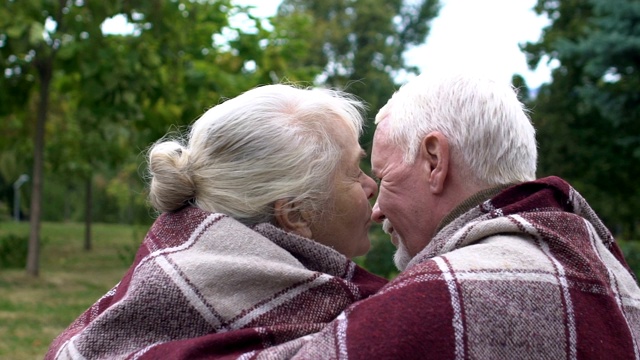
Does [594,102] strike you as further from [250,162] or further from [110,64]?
[250,162]

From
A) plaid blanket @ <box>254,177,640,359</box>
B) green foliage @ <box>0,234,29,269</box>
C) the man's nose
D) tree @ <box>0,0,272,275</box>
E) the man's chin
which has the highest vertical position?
plaid blanket @ <box>254,177,640,359</box>

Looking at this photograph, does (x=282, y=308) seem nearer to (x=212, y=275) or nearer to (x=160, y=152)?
(x=212, y=275)

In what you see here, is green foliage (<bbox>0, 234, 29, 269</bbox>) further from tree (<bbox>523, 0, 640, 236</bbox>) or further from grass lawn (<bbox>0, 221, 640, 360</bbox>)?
tree (<bbox>523, 0, 640, 236</bbox>)

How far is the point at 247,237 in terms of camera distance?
1.90 m

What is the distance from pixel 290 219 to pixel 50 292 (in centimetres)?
878

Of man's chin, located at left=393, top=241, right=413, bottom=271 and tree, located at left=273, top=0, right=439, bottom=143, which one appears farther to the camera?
tree, located at left=273, top=0, right=439, bottom=143

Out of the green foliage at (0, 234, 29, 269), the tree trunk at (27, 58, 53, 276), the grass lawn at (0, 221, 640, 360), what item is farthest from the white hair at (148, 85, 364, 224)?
the green foliage at (0, 234, 29, 269)

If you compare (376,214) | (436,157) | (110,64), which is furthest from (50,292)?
(436,157)

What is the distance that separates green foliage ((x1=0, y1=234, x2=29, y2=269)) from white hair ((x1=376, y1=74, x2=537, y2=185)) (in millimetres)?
11353

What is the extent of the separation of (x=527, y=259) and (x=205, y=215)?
73 cm

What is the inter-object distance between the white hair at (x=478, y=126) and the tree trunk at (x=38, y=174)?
9437 millimetres

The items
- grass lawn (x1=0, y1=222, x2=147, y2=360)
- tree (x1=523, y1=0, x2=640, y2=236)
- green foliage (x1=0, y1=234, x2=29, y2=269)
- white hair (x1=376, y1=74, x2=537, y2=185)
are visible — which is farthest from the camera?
green foliage (x1=0, y1=234, x2=29, y2=269)

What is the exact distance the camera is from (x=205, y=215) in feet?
6.42

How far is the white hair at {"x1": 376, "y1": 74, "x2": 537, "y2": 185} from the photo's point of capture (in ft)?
6.32
